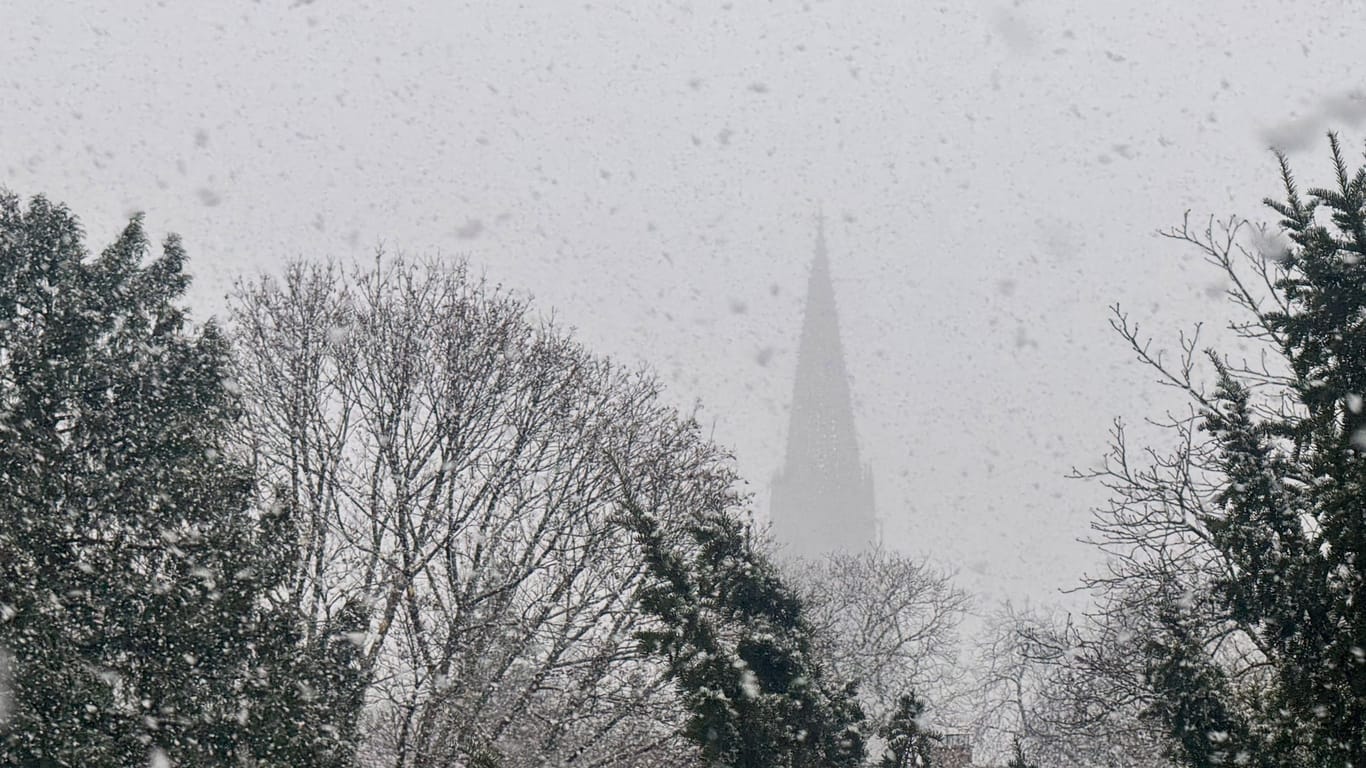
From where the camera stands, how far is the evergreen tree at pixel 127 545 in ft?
30.5

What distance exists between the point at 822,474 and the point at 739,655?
11809 centimetres

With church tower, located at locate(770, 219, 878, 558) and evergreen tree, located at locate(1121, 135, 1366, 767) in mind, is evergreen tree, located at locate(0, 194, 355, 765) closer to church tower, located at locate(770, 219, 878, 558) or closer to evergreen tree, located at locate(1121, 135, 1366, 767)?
evergreen tree, located at locate(1121, 135, 1366, 767)

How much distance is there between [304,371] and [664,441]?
5.32m

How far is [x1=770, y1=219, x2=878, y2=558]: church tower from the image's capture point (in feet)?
400

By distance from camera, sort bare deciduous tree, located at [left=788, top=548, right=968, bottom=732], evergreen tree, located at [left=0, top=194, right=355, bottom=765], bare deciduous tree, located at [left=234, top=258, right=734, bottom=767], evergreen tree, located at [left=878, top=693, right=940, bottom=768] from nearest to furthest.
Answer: evergreen tree, located at [left=0, top=194, right=355, bottom=765] < evergreen tree, located at [left=878, top=693, right=940, bottom=768] < bare deciduous tree, located at [left=234, top=258, right=734, bottom=767] < bare deciduous tree, located at [left=788, top=548, right=968, bottom=732]

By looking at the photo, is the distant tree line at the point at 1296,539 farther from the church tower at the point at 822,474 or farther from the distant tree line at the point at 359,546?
the church tower at the point at 822,474

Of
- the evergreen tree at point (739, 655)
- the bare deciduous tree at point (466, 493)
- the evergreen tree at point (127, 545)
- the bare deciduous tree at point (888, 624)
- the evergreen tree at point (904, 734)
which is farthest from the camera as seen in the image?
the bare deciduous tree at point (888, 624)

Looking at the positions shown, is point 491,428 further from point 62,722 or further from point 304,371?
point 62,722

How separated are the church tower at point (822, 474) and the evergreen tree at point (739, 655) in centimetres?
10049

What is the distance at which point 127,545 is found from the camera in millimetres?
10453

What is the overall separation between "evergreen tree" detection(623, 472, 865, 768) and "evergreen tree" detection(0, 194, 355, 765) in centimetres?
373

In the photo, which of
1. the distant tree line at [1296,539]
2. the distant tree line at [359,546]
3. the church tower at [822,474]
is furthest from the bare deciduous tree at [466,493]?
the church tower at [822,474]

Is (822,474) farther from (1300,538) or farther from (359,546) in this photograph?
(1300,538)

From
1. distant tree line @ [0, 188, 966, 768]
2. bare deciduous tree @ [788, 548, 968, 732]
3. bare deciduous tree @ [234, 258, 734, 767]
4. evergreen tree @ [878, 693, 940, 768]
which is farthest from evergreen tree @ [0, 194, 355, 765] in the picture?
bare deciduous tree @ [788, 548, 968, 732]
